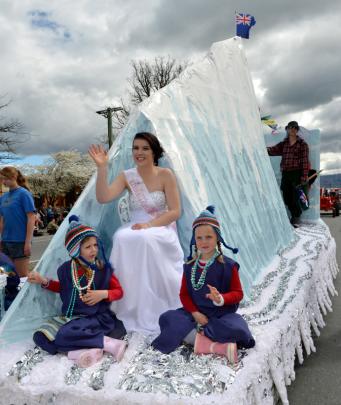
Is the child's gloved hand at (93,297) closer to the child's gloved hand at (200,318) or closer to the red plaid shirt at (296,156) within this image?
the child's gloved hand at (200,318)

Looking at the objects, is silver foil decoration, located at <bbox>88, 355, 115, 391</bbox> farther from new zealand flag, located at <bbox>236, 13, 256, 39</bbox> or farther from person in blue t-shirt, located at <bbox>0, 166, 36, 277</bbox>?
new zealand flag, located at <bbox>236, 13, 256, 39</bbox>

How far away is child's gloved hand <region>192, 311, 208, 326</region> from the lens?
234 centimetres

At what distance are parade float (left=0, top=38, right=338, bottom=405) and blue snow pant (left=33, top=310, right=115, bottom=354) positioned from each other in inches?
2.6

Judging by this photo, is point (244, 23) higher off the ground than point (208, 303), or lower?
higher

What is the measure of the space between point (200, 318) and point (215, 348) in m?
0.19

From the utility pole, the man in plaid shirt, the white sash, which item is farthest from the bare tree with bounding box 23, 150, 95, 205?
the white sash

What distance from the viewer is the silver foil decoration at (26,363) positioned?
2.13m

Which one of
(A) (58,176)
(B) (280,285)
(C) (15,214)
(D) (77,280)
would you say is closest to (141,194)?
(D) (77,280)

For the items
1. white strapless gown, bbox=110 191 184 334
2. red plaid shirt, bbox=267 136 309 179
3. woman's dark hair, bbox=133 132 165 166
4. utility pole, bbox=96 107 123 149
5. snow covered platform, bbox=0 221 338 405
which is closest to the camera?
snow covered platform, bbox=0 221 338 405

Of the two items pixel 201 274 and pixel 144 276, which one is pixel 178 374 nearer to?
pixel 201 274

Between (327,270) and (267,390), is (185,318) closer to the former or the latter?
(267,390)

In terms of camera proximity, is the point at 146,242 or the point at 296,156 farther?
the point at 296,156

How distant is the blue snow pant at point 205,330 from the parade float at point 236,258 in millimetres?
60

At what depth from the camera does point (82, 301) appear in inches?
97.7
